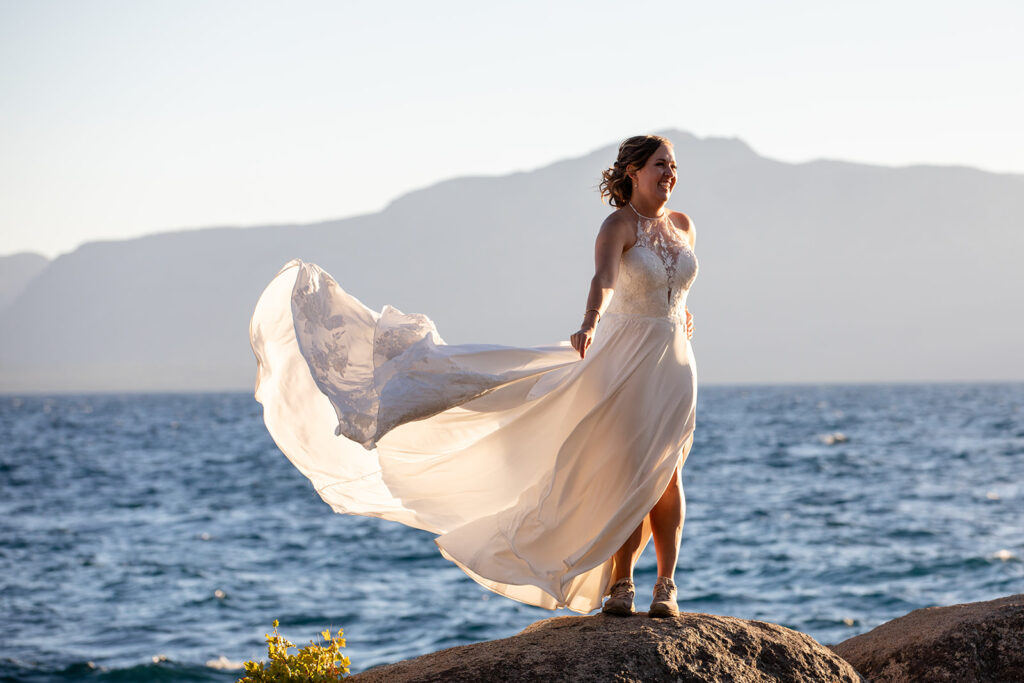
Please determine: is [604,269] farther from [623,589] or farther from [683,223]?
[623,589]

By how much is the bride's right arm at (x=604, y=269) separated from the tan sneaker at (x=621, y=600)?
1.37 meters

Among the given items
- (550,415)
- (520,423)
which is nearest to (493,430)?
(520,423)

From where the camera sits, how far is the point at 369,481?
6484 mm

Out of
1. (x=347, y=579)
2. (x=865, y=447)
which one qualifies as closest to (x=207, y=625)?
(x=347, y=579)

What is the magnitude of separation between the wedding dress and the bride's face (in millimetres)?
177

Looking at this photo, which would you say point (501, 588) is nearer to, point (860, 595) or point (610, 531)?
point (610, 531)

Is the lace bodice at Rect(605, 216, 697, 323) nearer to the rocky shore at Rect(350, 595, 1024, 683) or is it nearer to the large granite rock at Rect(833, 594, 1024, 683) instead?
the rocky shore at Rect(350, 595, 1024, 683)

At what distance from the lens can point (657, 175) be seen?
5887 millimetres

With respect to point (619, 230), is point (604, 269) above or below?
below

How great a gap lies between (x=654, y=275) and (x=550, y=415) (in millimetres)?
1029

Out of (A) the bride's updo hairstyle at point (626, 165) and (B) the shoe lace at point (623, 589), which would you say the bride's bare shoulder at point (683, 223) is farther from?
(B) the shoe lace at point (623, 589)

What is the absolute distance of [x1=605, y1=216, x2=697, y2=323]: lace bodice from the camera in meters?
5.80

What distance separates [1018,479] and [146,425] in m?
62.0

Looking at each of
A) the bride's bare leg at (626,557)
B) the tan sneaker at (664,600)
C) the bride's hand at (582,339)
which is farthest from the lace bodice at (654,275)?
the tan sneaker at (664,600)
